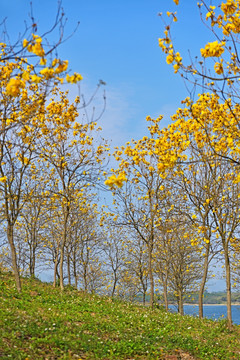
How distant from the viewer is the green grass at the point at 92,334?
294 inches

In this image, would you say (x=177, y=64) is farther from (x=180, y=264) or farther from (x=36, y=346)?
(x=180, y=264)

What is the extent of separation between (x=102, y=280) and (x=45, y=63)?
32.8 m

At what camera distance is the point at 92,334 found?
344 inches

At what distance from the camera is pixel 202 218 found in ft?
49.5

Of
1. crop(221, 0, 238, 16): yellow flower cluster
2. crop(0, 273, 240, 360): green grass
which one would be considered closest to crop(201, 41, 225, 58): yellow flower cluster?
crop(221, 0, 238, 16): yellow flower cluster

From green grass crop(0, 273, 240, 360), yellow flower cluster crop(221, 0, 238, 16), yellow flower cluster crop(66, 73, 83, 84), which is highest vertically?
yellow flower cluster crop(221, 0, 238, 16)

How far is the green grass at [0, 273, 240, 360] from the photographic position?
7.46m

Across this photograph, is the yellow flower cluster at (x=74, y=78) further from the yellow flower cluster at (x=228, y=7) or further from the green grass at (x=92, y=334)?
the green grass at (x=92, y=334)

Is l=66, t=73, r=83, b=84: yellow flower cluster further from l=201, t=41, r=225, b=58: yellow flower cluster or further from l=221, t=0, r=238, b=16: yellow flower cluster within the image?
l=221, t=0, r=238, b=16: yellow flower cluster

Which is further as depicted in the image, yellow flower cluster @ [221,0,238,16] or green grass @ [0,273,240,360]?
green grass @ [0,273,240,360]

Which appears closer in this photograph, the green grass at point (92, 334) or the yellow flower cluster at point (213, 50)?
the yellow flower cluster at point (213, 50)

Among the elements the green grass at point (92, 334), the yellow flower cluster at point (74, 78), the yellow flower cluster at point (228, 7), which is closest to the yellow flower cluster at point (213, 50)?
the yellow flower cluster at point (228, 7)

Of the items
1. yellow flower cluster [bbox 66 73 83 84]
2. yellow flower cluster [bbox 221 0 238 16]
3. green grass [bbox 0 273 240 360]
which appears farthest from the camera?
green grass [bbox 0 273 240 360]

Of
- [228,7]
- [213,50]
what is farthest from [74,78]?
[228,7]
